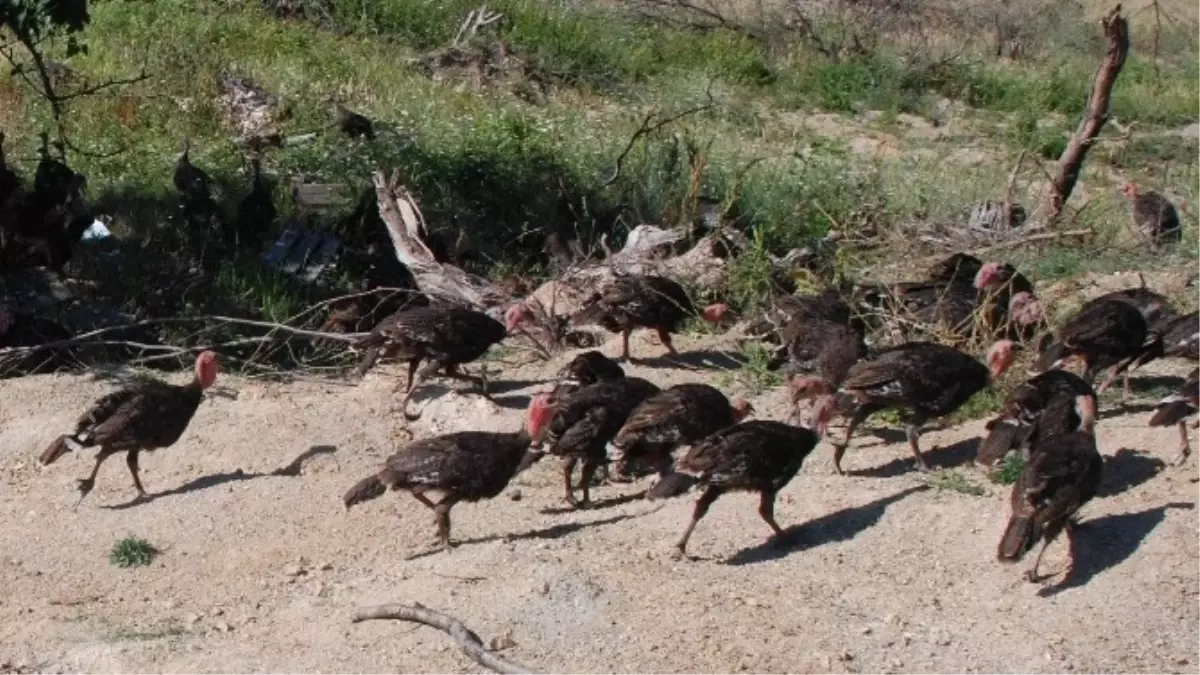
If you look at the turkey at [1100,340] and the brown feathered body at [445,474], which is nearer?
the brown feathered body at [445,474]

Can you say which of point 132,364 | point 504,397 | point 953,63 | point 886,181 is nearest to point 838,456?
point 504,397

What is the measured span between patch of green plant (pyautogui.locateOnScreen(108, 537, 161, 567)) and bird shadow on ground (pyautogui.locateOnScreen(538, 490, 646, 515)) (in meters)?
1.94

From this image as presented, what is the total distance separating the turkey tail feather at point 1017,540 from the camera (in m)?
8.02

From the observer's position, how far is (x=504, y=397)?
11570 mm

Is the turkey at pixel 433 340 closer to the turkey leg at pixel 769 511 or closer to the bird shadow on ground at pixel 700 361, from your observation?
the bird shadow on ground at pixel 700 361

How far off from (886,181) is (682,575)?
28.9ft

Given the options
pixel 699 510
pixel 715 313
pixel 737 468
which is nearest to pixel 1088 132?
pixel 715 313

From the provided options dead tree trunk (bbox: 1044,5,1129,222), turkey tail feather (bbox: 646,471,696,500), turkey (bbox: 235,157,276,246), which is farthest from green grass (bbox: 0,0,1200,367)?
turkey tail feather (bbox: 646,471,696,500)

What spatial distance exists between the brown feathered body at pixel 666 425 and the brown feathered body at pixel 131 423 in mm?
2513

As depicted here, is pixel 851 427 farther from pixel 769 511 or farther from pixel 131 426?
pixel 131 426

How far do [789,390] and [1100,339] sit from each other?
1.77 meters

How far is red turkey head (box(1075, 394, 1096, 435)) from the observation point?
9220 millimetres

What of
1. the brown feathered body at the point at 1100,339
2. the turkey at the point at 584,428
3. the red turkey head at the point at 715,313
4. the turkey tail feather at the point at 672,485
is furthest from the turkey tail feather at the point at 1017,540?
the red turkey head at the point at 715,313

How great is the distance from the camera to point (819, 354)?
10.9m
